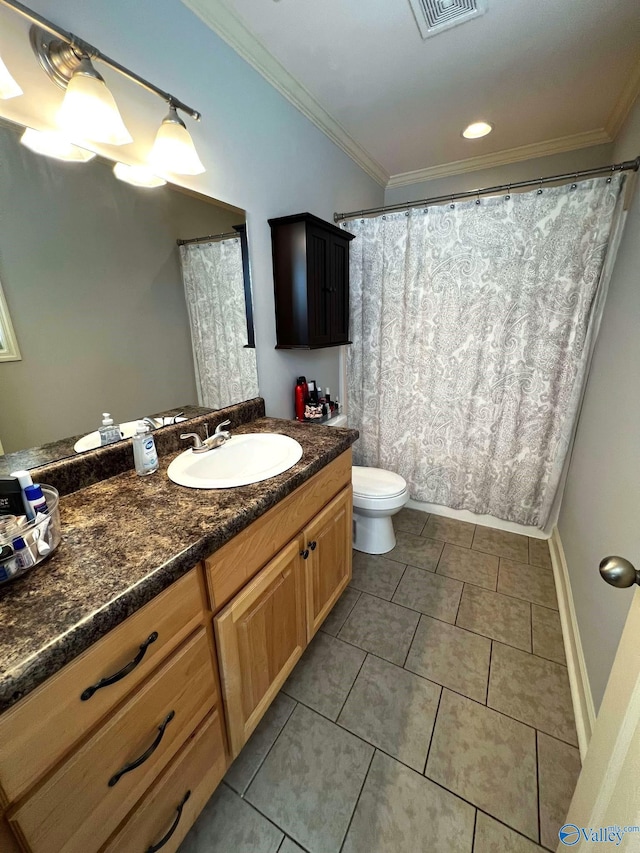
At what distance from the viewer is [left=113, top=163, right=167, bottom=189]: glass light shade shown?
39.1 inches

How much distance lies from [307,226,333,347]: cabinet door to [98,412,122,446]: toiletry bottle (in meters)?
0.93

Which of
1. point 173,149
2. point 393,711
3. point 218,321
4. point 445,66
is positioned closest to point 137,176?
point 173,149

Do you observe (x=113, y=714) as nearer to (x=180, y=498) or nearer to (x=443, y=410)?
(x=180, y=498)

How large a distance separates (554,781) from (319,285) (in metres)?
2.00

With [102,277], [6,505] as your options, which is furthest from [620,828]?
[102,277]

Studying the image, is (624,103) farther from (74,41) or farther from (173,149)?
(74,41)

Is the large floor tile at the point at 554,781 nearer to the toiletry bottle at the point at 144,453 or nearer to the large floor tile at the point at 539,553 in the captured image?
the large floor tile at the point at 539,553

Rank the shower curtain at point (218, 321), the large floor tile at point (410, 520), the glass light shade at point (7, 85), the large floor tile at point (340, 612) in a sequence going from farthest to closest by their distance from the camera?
the large floor tile at point (410, 520) → the large floor tile at point (340, 612) → the shower curtain at point (218, 321) → the glass light shade at point (7, 85)

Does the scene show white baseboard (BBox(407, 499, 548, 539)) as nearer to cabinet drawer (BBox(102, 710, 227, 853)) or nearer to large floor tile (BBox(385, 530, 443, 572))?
large floor tile (BBox(385, 530, 443, 572))

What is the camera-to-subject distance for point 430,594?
5.41 ft

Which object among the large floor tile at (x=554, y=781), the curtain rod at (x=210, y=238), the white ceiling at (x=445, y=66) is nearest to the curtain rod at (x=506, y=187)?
the white ceiling at (x=445, y=66)

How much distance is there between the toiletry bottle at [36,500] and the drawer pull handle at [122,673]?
0.32 metres

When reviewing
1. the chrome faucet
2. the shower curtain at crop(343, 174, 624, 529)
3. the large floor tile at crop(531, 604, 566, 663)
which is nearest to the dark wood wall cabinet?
the shower curtain at crop(343, 174, 624, 529)

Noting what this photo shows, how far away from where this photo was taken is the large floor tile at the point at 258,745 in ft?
3.31
